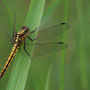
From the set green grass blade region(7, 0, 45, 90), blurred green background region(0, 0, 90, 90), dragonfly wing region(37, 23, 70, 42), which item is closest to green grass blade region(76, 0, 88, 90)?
blurred green background region(0, 0, 90, 90)

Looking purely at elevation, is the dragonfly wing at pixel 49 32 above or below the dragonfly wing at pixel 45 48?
above

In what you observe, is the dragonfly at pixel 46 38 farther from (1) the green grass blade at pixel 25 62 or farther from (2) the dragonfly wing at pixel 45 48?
(1) the green grass blade at pixel 25 62

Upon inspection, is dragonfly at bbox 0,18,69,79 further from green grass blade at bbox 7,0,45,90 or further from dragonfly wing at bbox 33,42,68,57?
green grass blade at bbox 7,0,45,90

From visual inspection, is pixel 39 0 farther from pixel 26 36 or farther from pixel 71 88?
pixel 71 88

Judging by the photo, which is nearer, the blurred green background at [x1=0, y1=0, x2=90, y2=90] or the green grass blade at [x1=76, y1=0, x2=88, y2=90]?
the blurred green background at [x1=0, y1=0, x2=90, y2=90]

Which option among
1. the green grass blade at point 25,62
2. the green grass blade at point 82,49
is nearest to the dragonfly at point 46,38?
the green grass blade at point 25,62

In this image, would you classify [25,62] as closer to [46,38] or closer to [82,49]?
[46,38]

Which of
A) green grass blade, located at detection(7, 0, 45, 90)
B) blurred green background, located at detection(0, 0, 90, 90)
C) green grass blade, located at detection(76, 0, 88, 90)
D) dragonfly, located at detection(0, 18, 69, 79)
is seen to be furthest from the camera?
green grass blade, located at detection(76, 0, 88, 90)

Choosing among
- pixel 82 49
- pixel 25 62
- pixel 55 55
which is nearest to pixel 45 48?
pixel 55 55
